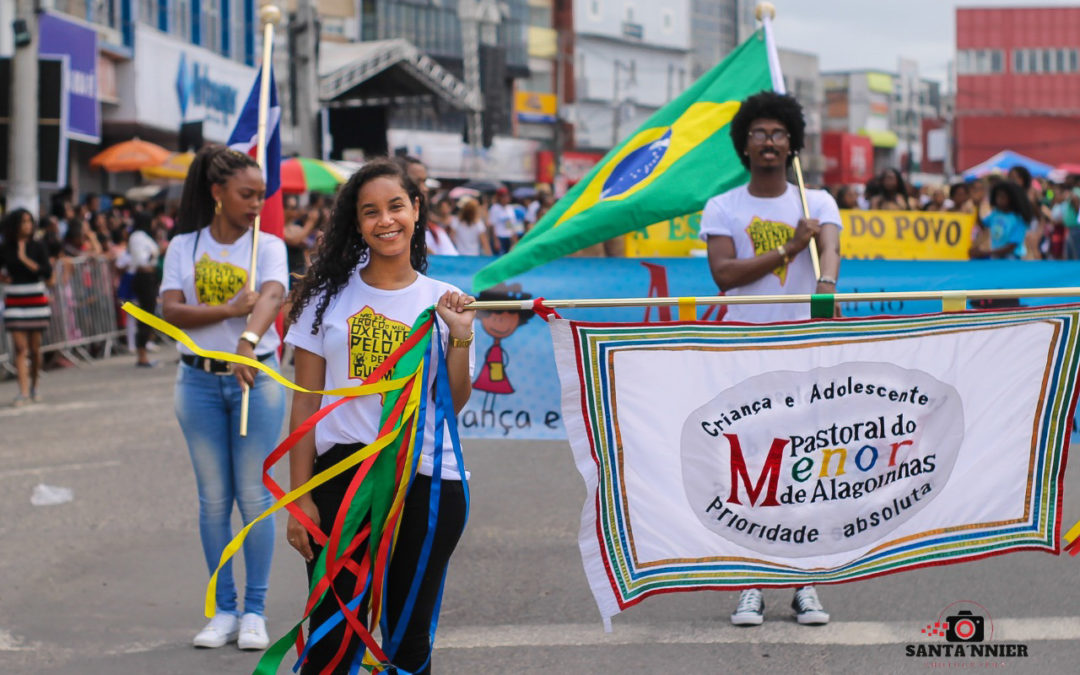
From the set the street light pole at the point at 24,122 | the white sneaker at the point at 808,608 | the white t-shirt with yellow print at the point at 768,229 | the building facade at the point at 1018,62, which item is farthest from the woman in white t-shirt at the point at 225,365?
the building facade at the point at 1018,62

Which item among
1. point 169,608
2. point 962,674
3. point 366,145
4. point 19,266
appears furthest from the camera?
Result: point 366,145

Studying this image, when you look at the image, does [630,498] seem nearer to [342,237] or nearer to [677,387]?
[677,387]

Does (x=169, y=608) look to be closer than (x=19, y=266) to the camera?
Yes

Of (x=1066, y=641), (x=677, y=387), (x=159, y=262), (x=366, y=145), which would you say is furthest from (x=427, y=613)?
(x=366, y=145)

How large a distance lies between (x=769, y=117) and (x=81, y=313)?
1272cm

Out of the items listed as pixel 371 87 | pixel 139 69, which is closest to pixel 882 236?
pixel 139 69

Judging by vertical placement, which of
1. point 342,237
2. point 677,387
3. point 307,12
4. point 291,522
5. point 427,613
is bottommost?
point 427,613

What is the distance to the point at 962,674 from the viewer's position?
5.00 meters

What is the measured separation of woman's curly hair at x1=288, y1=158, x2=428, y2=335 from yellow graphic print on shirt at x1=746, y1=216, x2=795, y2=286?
1.90 m

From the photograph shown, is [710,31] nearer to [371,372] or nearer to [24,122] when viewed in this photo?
[24,122]

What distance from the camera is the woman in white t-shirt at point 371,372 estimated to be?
13.4ft

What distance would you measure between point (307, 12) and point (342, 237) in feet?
70.9

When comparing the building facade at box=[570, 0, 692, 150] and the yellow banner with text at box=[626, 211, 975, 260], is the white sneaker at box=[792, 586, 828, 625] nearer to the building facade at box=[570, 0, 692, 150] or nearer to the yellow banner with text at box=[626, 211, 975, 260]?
the yellow banner with text at box=[626, 211, 975, 260]

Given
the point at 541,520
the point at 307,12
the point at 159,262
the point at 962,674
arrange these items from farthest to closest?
the point at 307,12, the point at 159,262, the point at 541,520, the point at 962,674
